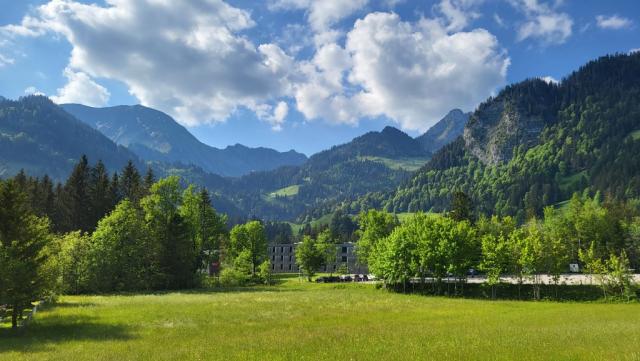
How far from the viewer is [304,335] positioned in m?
29.8

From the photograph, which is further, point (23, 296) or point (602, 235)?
point (602, 235)

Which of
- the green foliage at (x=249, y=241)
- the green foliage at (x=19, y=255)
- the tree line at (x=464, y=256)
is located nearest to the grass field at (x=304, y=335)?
the green foliage at (x=19, y=255)

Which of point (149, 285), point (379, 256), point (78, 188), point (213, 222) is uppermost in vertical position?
point (78, 188)

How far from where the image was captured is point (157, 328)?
109ft

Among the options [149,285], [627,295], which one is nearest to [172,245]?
[149,285]

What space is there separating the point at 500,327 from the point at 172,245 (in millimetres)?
61950

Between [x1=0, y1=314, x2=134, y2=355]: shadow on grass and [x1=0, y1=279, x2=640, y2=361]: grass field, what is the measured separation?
0.07 m

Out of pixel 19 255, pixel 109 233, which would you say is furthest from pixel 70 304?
pixel 109 233

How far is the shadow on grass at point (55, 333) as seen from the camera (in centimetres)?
2692

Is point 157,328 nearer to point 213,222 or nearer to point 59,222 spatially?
point 213,222

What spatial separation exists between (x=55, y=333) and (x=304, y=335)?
17643 mm

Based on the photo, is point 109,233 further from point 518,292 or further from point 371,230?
point 518,292

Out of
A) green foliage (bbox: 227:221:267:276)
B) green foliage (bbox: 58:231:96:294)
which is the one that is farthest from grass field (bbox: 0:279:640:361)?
green foliage (bbox: 227:221:267:276)

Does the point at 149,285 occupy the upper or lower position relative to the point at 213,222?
lower
